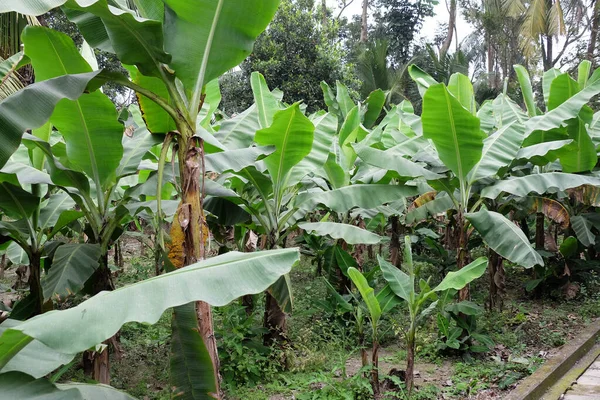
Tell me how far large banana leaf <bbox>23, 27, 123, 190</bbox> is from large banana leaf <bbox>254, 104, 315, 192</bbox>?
47.8 inches

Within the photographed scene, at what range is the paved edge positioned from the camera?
402 centimetres

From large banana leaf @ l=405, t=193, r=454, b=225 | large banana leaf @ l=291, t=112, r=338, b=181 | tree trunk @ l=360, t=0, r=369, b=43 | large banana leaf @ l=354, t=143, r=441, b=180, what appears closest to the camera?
large banana leaf @ l=291, t=112, r=338, b=181

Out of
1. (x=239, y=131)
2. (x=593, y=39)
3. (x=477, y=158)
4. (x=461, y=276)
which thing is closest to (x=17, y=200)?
(x=239, y=131)

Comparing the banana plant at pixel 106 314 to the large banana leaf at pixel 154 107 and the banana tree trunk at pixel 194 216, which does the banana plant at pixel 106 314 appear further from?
the large banana leaf at pixel 154 107

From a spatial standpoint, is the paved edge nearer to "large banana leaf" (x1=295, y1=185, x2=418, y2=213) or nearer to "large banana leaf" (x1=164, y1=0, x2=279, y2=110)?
"large banana leaf" (x1=295, y1=185, x2=418, y2=213)

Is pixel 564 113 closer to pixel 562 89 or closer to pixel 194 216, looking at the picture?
pixel 562 89

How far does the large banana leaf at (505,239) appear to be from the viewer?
4.16 m

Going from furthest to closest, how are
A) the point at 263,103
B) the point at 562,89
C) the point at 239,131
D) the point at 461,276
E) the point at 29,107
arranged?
the point at 562,89, the point at 263,103, the point at 239,131, the point at 461,276, the point at 29,107

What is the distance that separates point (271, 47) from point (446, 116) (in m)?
9.33

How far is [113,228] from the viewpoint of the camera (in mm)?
3535

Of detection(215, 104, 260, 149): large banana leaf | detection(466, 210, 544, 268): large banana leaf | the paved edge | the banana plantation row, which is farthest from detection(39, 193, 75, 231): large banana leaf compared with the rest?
the paved edge

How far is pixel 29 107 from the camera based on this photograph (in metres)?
2.22

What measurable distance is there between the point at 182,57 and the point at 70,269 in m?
1.51

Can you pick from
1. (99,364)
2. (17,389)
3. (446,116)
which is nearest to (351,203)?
(446,116)
